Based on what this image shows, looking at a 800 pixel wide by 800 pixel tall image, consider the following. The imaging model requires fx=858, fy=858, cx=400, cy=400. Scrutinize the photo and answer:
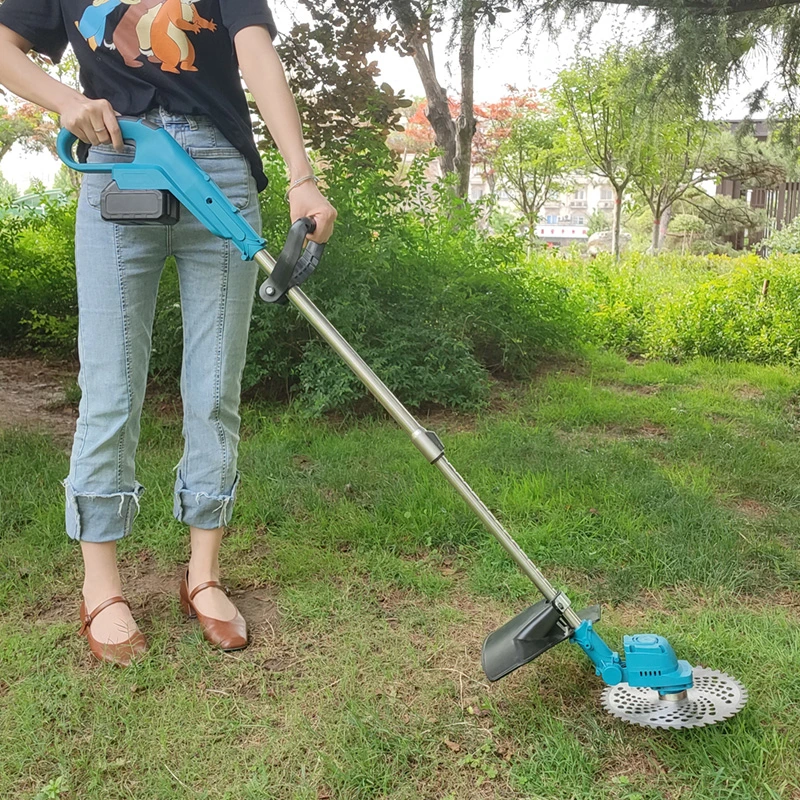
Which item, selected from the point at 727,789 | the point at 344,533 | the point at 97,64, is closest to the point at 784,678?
the point at 727,789

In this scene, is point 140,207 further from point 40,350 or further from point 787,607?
point 40,350

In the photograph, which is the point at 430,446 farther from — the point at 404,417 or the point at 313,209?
the point at 313,209

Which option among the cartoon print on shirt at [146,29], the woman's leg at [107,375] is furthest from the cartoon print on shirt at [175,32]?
the woman's leg at [107,375]

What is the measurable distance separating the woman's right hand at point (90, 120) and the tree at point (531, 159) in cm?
1375

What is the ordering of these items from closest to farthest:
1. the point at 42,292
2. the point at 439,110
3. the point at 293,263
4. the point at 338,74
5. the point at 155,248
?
the point at 293,263, the point at 155,248, the point at 338,74, the point at 42,292, the point at 439,110

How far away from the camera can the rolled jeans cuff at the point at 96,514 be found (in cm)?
193

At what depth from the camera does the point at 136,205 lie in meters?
1.72

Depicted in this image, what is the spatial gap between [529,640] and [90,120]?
1362 millimetres

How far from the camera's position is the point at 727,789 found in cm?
155

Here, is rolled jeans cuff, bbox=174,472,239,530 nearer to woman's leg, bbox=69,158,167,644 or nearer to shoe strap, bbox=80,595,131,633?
woman's leg, bbox=69,158,167,644

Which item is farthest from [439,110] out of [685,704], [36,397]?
[685,704]

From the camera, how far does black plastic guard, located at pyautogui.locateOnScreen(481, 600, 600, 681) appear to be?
68.7 inches

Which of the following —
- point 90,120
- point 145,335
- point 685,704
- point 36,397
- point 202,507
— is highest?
point 90,120

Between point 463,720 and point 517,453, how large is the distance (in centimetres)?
175
